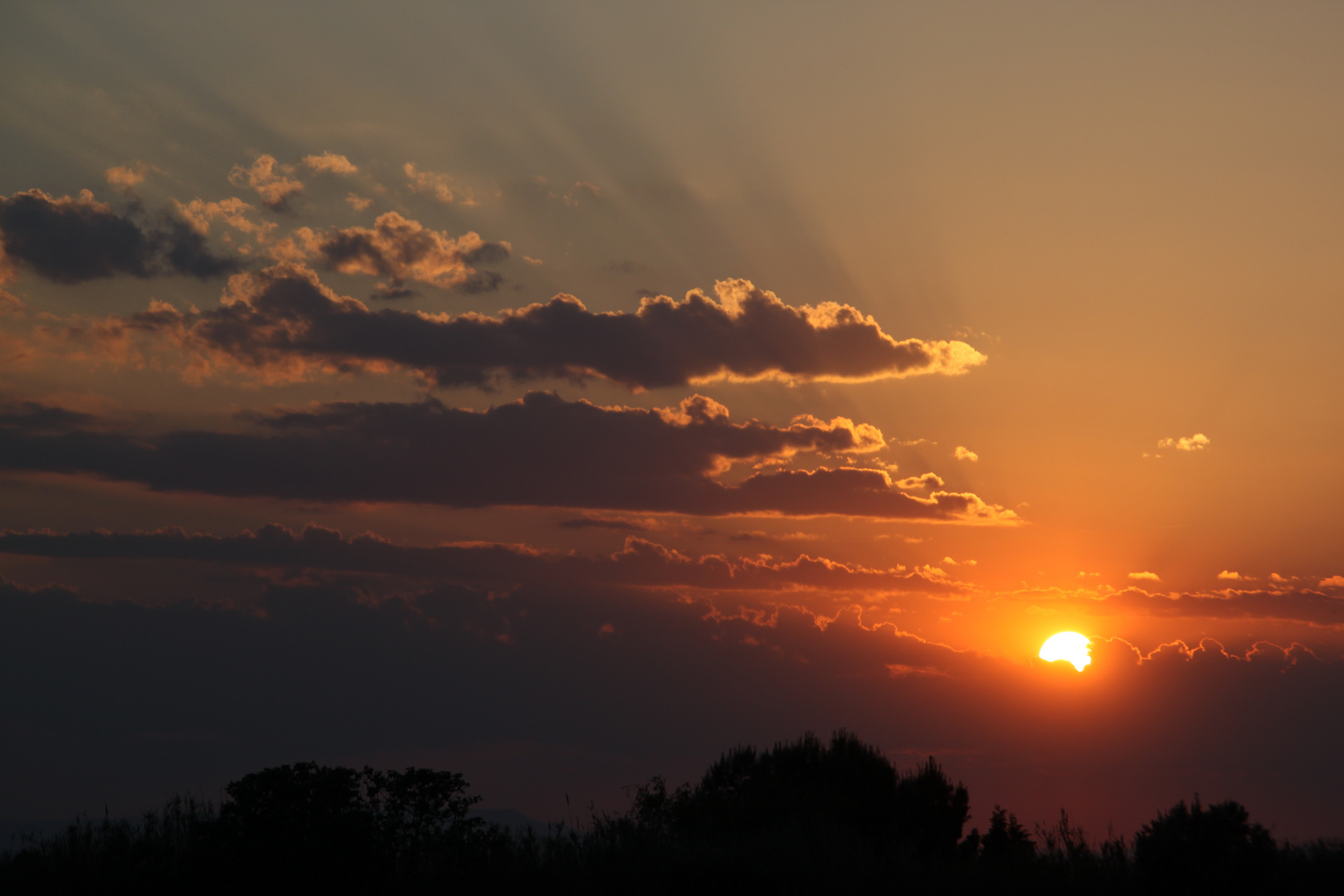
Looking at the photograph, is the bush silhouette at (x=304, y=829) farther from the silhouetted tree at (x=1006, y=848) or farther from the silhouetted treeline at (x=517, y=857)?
the silhouetted tree at (x=1006, y=848)

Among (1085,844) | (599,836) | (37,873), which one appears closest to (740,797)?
(599,836)

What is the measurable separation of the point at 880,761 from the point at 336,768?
30929 mm

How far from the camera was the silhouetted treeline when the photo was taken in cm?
2202

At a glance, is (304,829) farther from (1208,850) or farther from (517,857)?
(1208,850)

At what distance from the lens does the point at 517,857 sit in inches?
1080

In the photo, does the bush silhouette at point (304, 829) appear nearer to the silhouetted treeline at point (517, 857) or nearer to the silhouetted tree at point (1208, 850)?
the silhouetted treeline at point (517, 857)

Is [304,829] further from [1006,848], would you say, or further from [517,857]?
[1006,848]

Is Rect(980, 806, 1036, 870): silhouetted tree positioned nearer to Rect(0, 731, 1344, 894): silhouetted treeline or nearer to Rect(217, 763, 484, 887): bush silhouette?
Rect(0, 731, 1344, 894): silhouetted treeline

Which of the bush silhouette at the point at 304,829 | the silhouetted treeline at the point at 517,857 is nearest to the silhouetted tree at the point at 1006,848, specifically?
the silhouetted treeline at the point at 517,857

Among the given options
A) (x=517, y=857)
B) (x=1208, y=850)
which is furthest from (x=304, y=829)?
(x=1208, y=850)

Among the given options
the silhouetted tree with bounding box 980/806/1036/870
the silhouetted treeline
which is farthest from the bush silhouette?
the silhouetted tree with bounding box 980/806/1036/870

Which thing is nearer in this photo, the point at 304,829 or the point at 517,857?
the point at 304,829

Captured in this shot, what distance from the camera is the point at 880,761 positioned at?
48312mm

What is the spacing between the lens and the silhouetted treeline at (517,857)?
2202 centimetres
